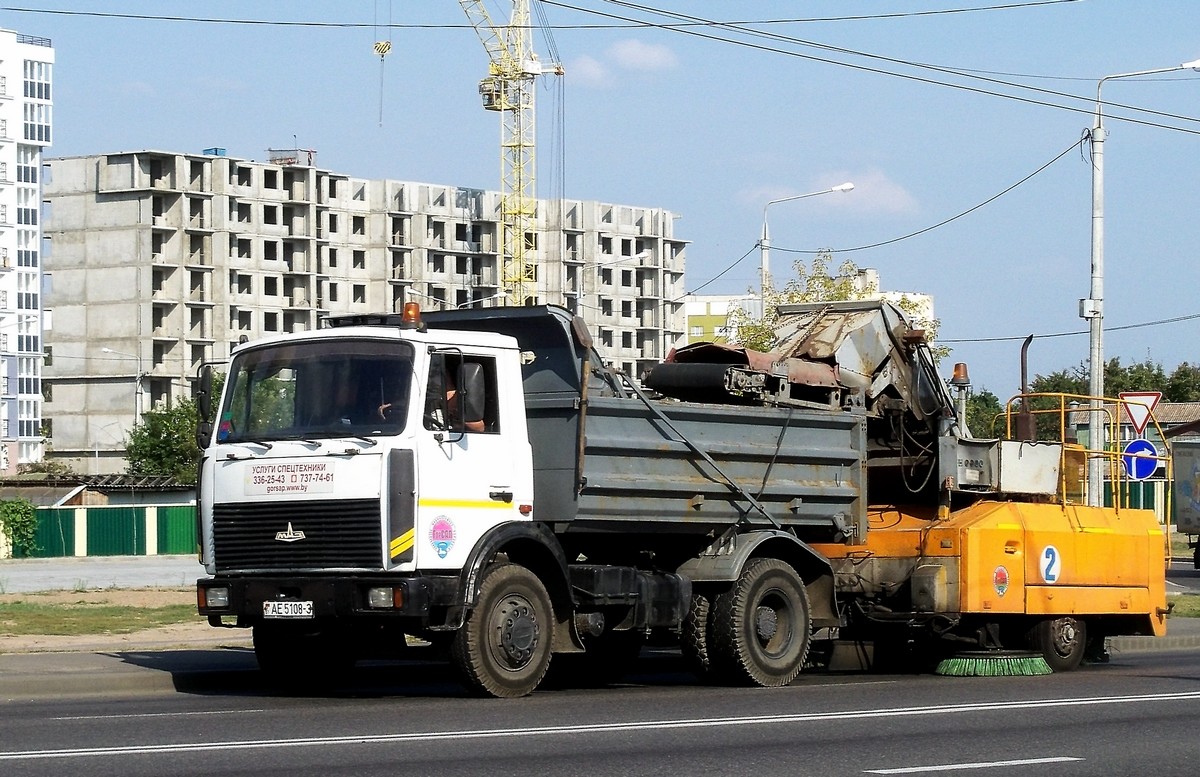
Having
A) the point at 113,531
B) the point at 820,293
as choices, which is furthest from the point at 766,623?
the point at 113,531

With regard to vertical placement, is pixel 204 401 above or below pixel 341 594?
above

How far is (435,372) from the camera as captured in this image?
1327 cm

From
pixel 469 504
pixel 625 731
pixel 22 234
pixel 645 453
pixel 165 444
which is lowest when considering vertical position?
pixel 165 444

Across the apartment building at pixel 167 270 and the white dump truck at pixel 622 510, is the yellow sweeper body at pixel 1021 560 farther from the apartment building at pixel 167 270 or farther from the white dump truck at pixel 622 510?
the apartment building at pixel 167 270

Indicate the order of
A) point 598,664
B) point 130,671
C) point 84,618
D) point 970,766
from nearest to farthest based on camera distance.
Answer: point 970,766 → point 130,671 → point 598,664 → point 84,618

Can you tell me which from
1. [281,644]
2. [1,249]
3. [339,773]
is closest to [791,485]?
[281,644]

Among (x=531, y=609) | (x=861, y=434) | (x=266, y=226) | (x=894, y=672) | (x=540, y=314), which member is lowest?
(x=894, y=672)

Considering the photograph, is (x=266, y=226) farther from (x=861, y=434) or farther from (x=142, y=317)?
(x=861, y=434)

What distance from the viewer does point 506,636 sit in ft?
43.6

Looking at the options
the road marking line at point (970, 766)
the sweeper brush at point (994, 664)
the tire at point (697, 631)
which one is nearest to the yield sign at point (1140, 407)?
the sweeper brush at point (994, 664)

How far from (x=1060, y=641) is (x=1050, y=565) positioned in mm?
901

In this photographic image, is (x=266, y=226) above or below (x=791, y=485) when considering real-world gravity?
above

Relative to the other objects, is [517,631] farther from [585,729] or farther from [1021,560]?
[1021,560]

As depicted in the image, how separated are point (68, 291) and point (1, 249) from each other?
3052 centimetres
